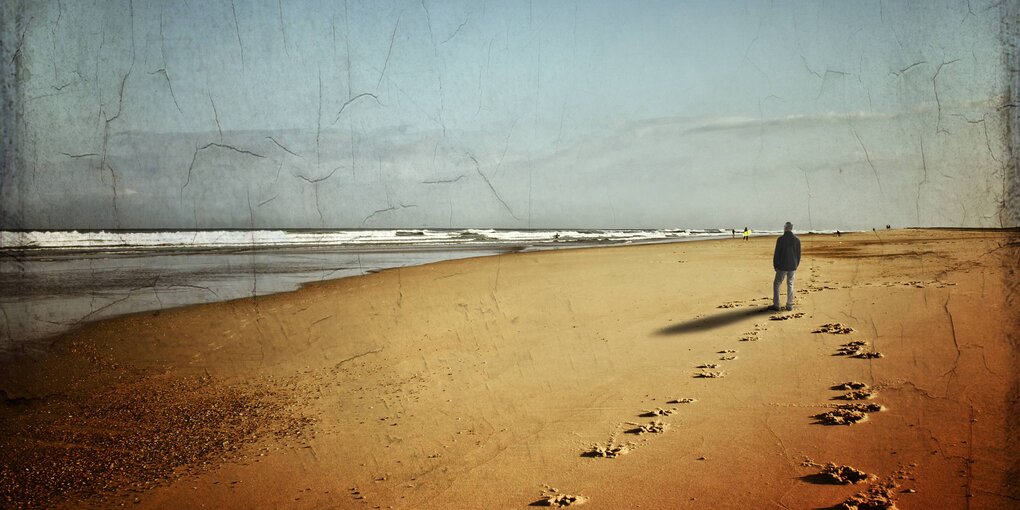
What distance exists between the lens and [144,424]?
14.0 ft

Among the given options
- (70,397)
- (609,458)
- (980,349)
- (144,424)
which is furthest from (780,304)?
(70,397)

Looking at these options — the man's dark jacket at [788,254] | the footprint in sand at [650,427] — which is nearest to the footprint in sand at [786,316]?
the man's dark jacket at [788,254]

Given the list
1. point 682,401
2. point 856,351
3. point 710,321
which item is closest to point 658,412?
point 682,401

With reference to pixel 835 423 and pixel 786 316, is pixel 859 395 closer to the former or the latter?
pixel 835 423

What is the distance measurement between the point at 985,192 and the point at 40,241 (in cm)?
3436

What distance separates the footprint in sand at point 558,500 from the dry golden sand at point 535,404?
0.02 meters

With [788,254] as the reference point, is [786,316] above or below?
below

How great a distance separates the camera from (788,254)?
693 centimetres

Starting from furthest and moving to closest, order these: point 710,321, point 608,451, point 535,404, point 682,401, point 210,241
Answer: point 210,241
point 710,321
point 535,404
point 682,401
point 608,451

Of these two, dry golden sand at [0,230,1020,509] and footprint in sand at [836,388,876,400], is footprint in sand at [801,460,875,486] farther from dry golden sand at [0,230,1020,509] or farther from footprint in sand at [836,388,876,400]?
footprint in sand at [836,388,876,400]

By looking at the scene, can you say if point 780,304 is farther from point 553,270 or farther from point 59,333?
point 59,333

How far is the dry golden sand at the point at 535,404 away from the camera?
296 centimetres

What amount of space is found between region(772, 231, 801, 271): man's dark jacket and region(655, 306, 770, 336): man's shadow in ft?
1.99

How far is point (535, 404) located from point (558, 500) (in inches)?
57.2
